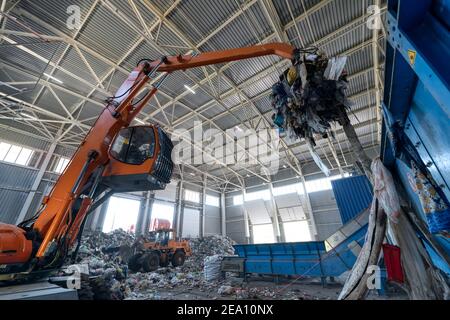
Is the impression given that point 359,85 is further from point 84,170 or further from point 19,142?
point 19,142

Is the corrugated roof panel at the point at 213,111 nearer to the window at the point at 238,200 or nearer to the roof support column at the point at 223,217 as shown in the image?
the window at the point at 238,200

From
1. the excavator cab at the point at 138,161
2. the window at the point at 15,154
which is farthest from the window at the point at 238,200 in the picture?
the window at the point at 15,154

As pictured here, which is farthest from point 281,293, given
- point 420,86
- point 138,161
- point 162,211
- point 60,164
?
point 60,164

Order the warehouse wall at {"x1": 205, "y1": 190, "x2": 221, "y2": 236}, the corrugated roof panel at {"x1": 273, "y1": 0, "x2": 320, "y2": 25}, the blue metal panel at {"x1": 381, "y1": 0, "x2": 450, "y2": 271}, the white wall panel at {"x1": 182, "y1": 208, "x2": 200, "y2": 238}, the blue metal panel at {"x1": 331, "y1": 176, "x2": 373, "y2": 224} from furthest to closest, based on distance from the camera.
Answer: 1. the warehouse wall at {"x1": 205, "y1": 190, "x2": 221, "y2": 236}
2. the white wall panel at {"x1": 182, "y1": 208, "x2": 200, "y2": 238}
3. the blue metal panel at {"x1": 331, "y1": 176, "x2": 373, "y2": 224}
4. the corrugated roof panel at {"x1": 273, "y1": 0, "x2": 320, "y2": 25}
5. the blue metal panel at {"x1": 381, "y1": 0, "x2": 450, "y2": 271}

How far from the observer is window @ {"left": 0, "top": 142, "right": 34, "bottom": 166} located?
8.66 meters

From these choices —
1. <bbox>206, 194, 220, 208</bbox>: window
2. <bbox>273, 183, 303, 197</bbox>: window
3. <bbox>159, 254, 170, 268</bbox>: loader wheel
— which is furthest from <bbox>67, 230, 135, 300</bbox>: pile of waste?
<bbox>273, 183, 303, 197</bbox>: window

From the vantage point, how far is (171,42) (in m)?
6.04

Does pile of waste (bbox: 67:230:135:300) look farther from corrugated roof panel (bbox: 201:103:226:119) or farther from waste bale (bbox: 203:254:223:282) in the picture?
corrugated roof panel (bbox: 201:103:226:119)

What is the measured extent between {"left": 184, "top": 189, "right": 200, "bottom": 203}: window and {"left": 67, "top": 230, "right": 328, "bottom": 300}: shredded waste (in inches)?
225

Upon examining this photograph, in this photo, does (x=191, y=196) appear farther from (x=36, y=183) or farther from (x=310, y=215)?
(x=36, y=183)

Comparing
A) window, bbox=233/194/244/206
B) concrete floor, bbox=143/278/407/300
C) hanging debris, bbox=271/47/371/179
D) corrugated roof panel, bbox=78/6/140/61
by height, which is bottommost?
concrete floor, bbox=143/278/407/300

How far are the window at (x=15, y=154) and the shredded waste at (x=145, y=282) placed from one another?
485cm

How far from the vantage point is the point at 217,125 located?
408 inches

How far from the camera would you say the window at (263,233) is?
1459 centimetres
